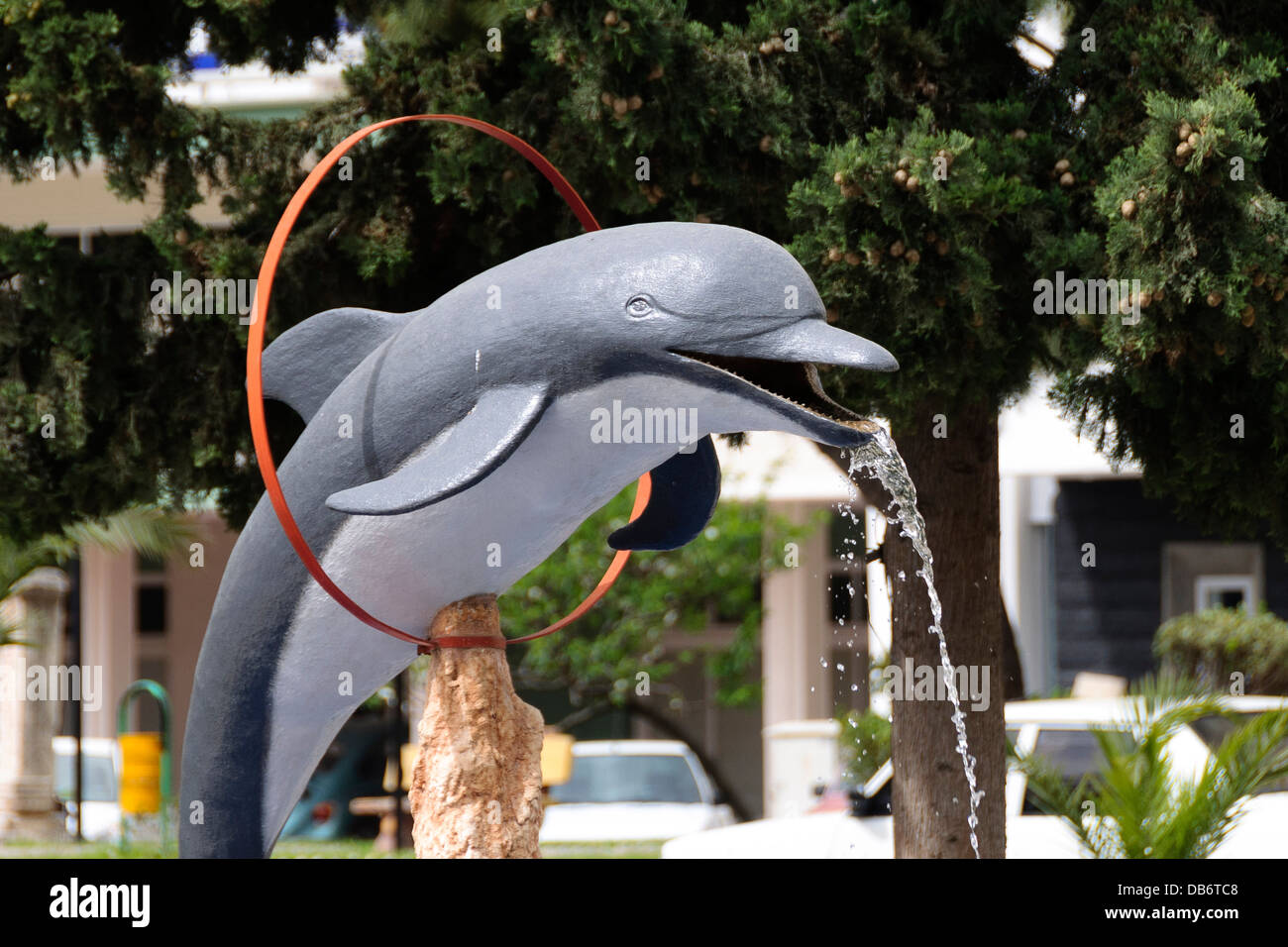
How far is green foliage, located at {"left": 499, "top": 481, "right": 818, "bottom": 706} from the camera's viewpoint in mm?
16234

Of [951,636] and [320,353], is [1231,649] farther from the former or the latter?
[320,353]

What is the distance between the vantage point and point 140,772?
11.9 meters

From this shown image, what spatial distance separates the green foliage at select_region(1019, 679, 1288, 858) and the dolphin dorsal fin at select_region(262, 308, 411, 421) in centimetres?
409

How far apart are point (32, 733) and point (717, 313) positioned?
1169 centimetres

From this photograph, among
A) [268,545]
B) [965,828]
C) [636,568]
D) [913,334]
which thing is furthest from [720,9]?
[636,568]

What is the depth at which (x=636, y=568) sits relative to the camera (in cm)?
1678

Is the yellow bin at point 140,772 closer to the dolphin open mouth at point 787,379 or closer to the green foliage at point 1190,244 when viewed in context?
the green foliage at point 1190,244

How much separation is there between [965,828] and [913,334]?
2620 mm

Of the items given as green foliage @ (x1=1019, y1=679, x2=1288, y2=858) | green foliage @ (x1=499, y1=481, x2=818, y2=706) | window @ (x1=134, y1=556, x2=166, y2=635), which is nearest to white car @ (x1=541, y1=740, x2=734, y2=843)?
green foliage @ (x1=499, y1=481, x2=818, y2=706)

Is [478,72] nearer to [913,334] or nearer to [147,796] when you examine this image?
[913,334]

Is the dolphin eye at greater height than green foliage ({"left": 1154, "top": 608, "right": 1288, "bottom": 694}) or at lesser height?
greater

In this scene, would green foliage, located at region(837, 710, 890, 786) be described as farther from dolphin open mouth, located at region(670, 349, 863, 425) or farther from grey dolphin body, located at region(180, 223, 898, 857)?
dolphin open mouth, located at region(670, 349, 863, 425)

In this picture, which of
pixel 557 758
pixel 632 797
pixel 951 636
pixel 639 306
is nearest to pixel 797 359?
pixel 639 306

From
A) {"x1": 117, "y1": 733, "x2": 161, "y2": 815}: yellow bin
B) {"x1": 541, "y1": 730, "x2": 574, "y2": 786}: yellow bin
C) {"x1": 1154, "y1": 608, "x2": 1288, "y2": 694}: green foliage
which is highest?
{"x1": 1154, "y1": 608, "x2": 1288, "y2": 694}: green foliage
